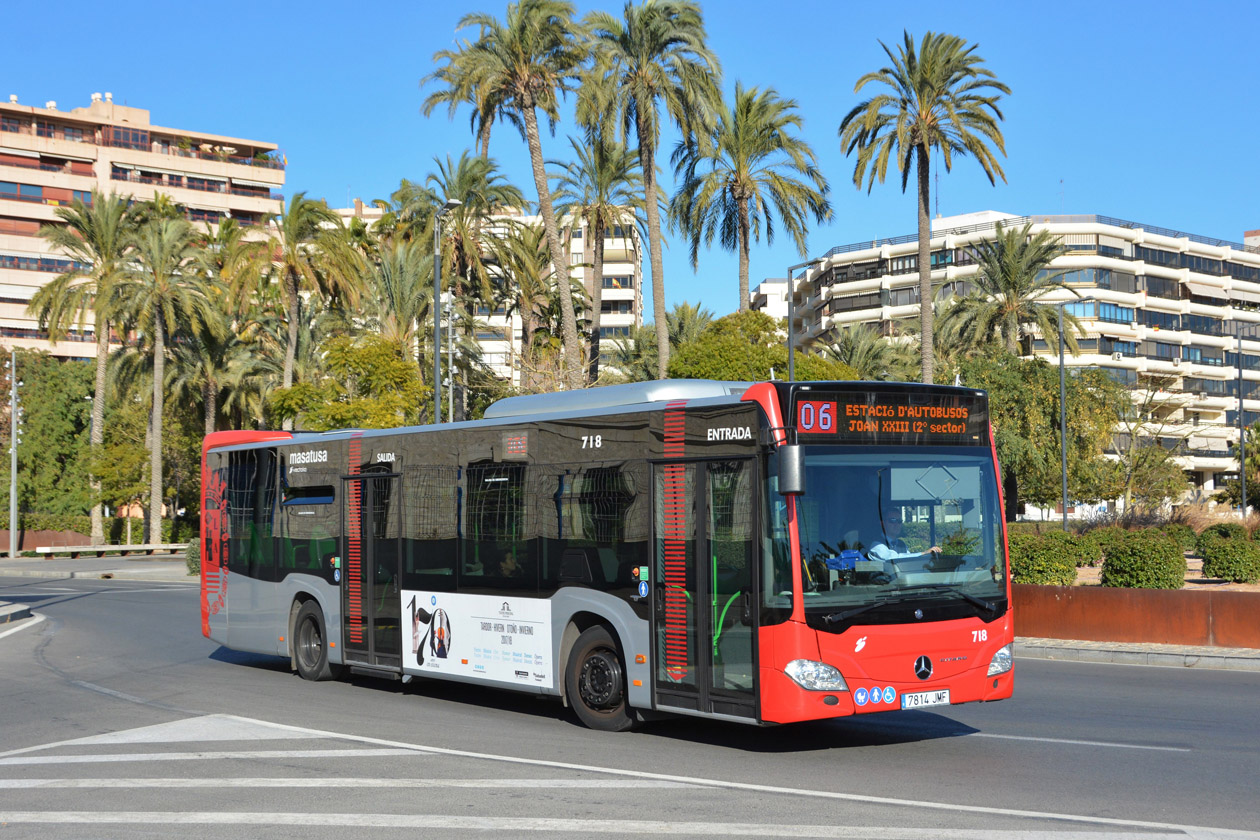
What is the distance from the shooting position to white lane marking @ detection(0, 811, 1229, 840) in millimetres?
7004

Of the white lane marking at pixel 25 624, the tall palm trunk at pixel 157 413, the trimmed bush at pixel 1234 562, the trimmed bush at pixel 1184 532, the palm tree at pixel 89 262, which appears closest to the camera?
the trimmed bush at pixel 1234 562

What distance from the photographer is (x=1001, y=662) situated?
33.4ft

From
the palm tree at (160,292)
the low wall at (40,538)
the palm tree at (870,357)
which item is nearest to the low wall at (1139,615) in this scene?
the palm tree at (160,292)

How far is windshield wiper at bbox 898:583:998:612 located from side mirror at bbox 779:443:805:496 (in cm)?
126

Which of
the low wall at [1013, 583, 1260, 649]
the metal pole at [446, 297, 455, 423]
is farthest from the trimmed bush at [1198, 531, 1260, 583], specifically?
the metal pole at [446, 297, 455, 423]

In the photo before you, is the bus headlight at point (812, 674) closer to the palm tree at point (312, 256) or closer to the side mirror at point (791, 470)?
the side mirror at point (791, 470)

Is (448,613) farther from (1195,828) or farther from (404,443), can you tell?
(1195,828)

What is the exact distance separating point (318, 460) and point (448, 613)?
10.5 feet

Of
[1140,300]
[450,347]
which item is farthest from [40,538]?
[1140,300]

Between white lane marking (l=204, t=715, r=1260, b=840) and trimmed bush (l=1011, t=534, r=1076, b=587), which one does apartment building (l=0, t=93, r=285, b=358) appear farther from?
white lane marking (l=204, t=715, r=1260, b=840)

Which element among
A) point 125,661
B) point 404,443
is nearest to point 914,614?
point 404,443

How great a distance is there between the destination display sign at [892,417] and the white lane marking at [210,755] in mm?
4110

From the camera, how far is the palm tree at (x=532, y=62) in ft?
122

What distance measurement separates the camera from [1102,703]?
12617 mm
